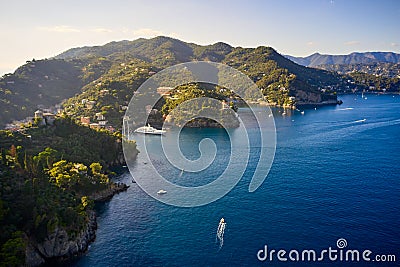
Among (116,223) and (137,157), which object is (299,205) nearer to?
(116,223)

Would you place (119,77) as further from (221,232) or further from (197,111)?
(221,232)

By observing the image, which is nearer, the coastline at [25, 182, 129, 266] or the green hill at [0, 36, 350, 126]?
the coastline at [25, 182, 129, 266]

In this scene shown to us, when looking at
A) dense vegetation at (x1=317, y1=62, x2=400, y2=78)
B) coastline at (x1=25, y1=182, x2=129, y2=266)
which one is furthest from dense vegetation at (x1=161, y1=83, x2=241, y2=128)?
dense vegetation at (x1=317, y1=62, x2=400, y2=78)

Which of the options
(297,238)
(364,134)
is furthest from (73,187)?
(364,134)

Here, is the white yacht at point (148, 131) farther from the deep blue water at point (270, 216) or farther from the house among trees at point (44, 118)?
the house among trees at point (44, 118)

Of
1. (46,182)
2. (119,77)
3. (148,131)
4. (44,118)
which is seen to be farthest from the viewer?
(119,77)

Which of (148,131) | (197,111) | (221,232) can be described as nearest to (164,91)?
(197,111)

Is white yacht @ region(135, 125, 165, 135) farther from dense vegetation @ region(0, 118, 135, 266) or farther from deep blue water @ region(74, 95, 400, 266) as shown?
dense vegetation @ region(0, 118, 135, 266)
